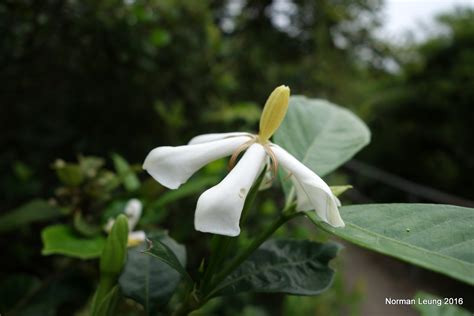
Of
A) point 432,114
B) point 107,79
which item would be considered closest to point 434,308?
point 107,79

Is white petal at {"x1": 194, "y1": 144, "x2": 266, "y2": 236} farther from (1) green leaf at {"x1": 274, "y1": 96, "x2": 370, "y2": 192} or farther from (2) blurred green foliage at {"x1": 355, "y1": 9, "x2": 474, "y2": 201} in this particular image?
(2) blurred green foliage at {"x1": 355, "y1": 9, "x2": 474, "y2": 201}

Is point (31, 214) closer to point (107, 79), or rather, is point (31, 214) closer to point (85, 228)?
point (85, 228)

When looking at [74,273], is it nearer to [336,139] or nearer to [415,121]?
[336,139]

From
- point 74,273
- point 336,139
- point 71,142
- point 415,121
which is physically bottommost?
point 415,121

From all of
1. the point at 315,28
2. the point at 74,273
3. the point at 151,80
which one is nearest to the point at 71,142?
the point at 151,80

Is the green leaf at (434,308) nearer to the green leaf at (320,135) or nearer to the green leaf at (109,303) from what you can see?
the green leaf at (320,135)

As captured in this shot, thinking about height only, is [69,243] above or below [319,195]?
below
